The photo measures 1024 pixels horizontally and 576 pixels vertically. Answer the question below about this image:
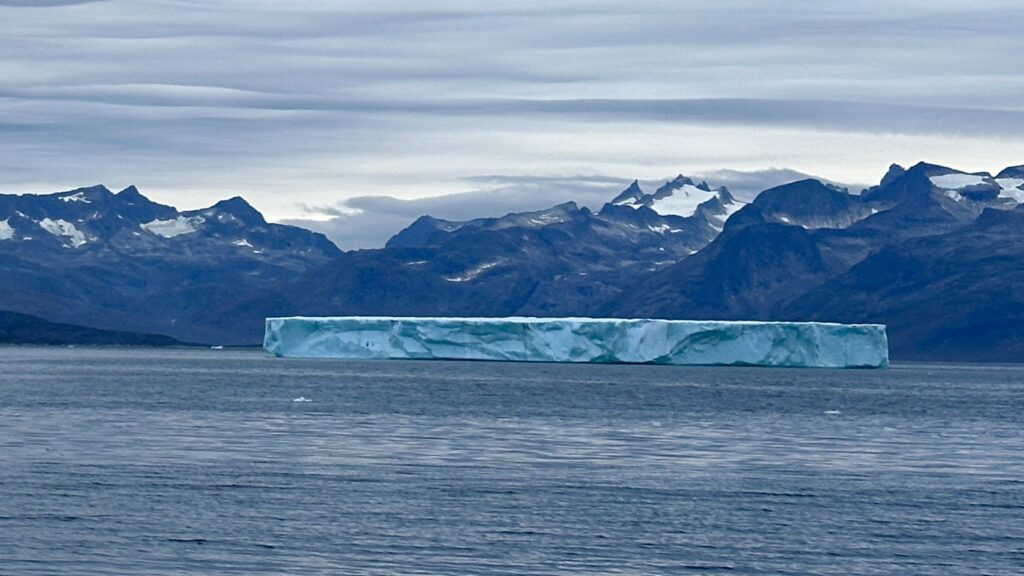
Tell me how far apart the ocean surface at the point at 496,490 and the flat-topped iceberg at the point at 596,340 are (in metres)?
58.7

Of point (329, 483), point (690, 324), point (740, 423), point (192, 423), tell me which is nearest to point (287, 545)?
point (329, 483)

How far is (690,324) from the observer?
458 ft

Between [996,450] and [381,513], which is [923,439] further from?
[381,513]

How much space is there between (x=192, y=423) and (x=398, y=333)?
83793 millimetres

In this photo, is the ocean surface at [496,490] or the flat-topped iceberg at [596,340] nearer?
the ocean surface at [496,490]

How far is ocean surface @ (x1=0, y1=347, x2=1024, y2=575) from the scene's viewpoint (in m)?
33.1

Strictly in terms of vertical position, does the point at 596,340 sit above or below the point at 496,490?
above

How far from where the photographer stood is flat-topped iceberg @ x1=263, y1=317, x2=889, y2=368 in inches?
5615

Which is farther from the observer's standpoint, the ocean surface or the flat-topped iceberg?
the flat-topped iceberg

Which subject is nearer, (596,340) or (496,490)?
(496,490)

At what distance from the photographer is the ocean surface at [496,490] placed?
33.1 meters

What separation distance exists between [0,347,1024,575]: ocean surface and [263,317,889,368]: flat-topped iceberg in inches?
2312

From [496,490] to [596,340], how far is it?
103 metres

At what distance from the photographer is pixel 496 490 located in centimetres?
4322
